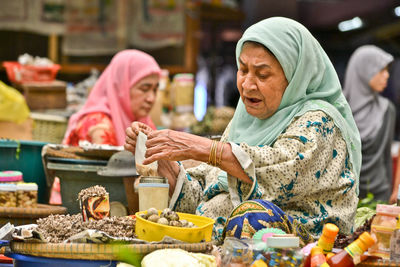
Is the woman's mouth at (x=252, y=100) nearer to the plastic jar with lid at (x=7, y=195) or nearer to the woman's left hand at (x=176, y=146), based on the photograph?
the woman's left hand at (x=176, y=146)

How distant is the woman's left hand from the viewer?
9.57ft

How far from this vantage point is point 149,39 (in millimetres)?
9141

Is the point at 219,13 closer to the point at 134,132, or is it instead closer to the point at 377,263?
the point at 134,132

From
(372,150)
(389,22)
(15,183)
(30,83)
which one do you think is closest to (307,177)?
(15,183)

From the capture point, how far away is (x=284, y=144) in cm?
303

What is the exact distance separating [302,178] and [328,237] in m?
0.54

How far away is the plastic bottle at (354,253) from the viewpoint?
2398 mm

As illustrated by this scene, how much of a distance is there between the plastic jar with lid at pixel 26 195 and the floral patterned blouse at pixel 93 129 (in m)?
0.90

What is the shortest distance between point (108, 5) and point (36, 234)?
22.4ft

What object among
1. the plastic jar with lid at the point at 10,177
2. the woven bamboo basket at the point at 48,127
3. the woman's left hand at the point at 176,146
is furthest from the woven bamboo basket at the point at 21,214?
the woven bamboo basket at the point at 48,127

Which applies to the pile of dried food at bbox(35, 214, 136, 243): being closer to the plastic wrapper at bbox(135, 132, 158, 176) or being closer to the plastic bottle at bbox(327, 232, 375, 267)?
the plastic wrapper at bbox(135, 132, 158, 176)

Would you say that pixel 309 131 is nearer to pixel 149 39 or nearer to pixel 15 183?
pixel 15 183

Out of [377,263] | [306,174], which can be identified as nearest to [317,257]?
[377,263]

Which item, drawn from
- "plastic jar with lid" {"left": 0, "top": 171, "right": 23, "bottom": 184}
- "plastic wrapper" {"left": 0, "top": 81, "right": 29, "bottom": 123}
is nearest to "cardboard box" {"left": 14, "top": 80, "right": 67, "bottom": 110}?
"plastic wrapper" {"left": 0, "top": 81, "right": 29, "bottom": 123}
